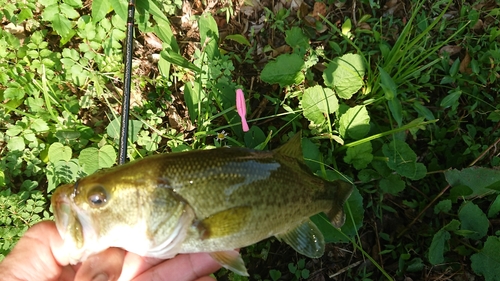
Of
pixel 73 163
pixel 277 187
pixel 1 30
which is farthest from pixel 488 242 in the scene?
pixel 1 30

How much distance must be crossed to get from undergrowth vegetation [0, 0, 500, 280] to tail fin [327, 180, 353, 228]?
0.56 metres

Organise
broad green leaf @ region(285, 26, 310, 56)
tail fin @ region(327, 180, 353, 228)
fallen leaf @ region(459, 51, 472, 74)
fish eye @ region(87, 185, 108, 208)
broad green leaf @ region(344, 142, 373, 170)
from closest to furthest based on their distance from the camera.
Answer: fish eye @ region(87, 185, 108, 208), tail fin @ region(327, 180, 353, 228), broad green leaf @ region(344, 142, 373, 170), broad green leaf @ region(285, 26, 310, 56), fallen leaf @ region(459, 51, 472, 74)

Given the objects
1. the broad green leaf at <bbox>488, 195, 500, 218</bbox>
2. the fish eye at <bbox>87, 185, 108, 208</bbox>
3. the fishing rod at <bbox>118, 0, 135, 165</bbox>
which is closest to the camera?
the fish eye at <bbox>87, 185, 108, 208</bbox>

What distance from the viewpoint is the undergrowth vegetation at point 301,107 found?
11.4 ft

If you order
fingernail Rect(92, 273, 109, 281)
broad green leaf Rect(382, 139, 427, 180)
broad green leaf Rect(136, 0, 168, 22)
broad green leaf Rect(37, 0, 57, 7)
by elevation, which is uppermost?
broad green leaf Rect(37, 0, 57, 7)

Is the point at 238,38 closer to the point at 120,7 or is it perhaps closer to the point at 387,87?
the point at 120,7

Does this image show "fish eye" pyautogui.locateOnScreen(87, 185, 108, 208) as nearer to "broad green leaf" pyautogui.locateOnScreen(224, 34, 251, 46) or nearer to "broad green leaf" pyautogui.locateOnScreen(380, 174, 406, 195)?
"broad green leaf" pyautogui.locateOnScreen(224, 34, 251, 46)

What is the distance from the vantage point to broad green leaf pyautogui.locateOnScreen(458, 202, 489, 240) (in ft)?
11.4

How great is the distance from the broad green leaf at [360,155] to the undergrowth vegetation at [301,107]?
0.01 m

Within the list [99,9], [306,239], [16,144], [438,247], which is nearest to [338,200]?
[306,239]

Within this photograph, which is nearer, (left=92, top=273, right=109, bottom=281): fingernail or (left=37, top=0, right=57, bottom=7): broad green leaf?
(left=92, top=273, right=109, bottom=281): fingernail

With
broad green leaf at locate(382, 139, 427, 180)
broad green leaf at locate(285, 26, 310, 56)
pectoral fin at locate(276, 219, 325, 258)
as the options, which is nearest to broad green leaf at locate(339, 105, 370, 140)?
broad green leaf at locate(382, 139, 427, 180)

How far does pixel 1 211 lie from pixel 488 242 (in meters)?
4.07

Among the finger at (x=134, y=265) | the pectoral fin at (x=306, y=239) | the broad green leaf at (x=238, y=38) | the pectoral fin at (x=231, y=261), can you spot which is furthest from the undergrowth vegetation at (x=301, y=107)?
the pectoral fin at (x=231, y=261)
